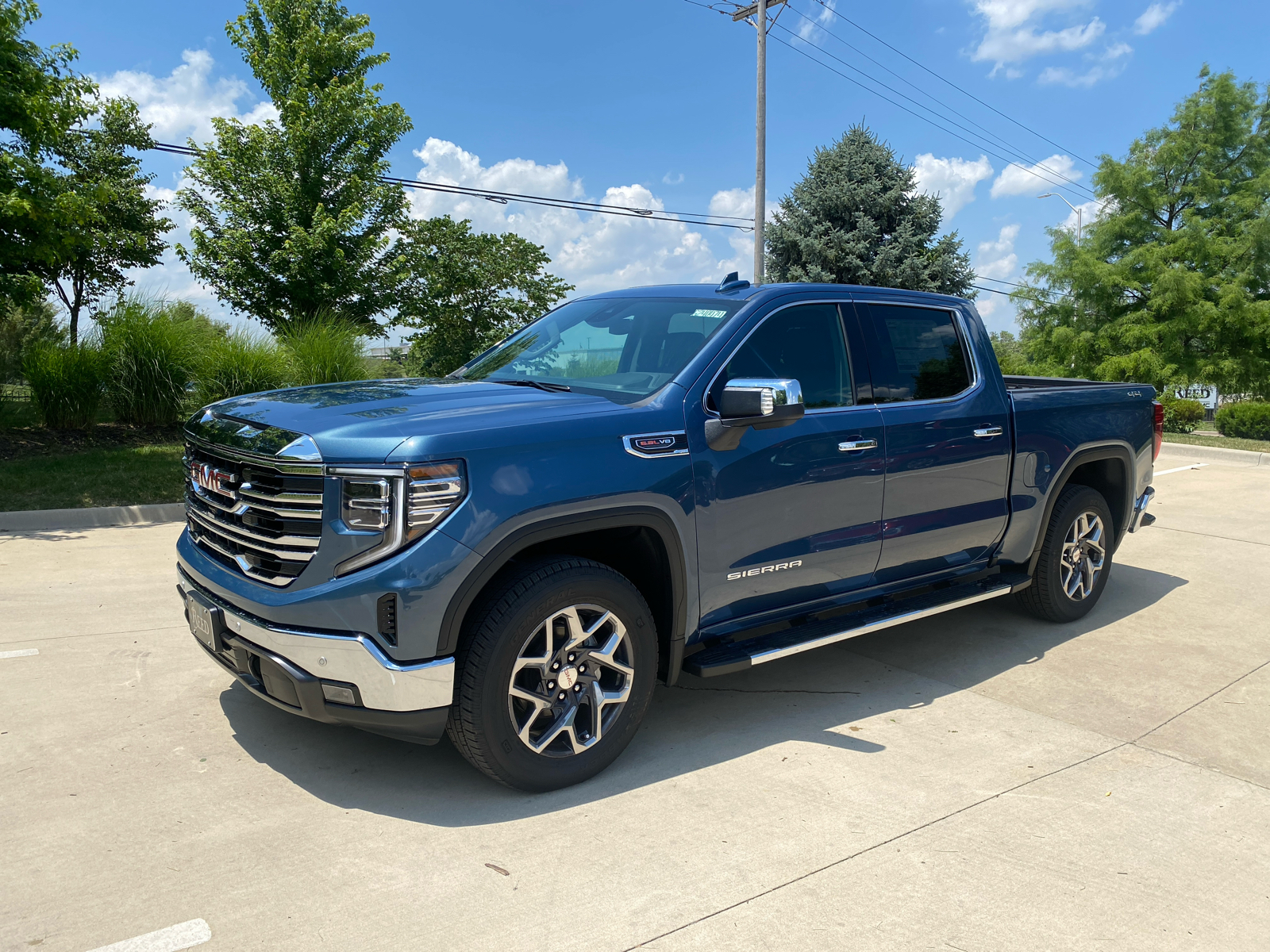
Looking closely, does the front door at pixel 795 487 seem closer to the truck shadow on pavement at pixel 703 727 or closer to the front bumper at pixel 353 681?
the truck shadow on pavement at pixel 703 727

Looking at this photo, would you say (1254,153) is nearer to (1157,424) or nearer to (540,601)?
(1157,424)

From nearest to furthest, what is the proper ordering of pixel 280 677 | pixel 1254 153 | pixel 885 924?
pixel 885 924, pixel 280 677, pixel 1254 153

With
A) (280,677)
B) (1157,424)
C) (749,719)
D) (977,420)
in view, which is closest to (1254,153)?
(1157,424)

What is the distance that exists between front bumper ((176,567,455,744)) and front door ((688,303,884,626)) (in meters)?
1.23

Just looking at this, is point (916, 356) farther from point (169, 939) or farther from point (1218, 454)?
point (1218, 454)

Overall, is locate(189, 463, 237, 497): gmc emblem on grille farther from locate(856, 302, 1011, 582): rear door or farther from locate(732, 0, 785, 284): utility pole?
locate(732, 0, 785, 284): utility pole

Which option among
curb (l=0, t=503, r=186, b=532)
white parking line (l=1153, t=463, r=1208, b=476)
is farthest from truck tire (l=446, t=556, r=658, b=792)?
white parking line (l=1153, t=463, r=1208, b=476)

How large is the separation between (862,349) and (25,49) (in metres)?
10.7

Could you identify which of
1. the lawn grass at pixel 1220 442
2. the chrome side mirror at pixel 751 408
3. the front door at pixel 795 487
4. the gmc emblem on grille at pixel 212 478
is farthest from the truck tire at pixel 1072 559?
the lawn grass at pixel 1220 442

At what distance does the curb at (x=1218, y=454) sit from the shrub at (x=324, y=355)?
13.6 meters

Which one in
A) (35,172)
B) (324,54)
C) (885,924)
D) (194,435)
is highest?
(324,54)

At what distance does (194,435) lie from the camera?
12.9 feet

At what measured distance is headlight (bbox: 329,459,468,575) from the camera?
3.10 metres

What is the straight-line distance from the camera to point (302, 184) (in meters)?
14.8
